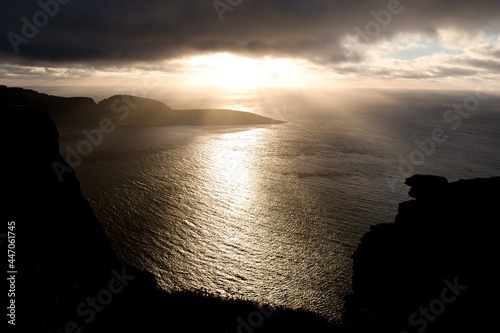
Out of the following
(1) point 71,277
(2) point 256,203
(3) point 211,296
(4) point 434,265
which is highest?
(4) point 434,265

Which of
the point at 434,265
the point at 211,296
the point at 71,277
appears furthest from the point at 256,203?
the point at 71,277

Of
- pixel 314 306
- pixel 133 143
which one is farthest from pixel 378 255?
pixel 133 143

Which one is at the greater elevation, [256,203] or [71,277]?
[71,277]

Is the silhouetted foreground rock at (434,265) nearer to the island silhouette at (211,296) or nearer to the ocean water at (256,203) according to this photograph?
the island silhouette at (211,296)

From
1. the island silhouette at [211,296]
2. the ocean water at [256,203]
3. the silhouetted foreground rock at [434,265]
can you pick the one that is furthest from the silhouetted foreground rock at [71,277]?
the silhouetted foreground rock at [434,265]

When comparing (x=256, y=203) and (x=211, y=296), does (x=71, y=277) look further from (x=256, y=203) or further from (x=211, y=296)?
(x=256, y=203)

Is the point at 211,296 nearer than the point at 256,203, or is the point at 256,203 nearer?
the point at 211,296

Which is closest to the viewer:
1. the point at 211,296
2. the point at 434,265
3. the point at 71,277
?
the point at 71,277
